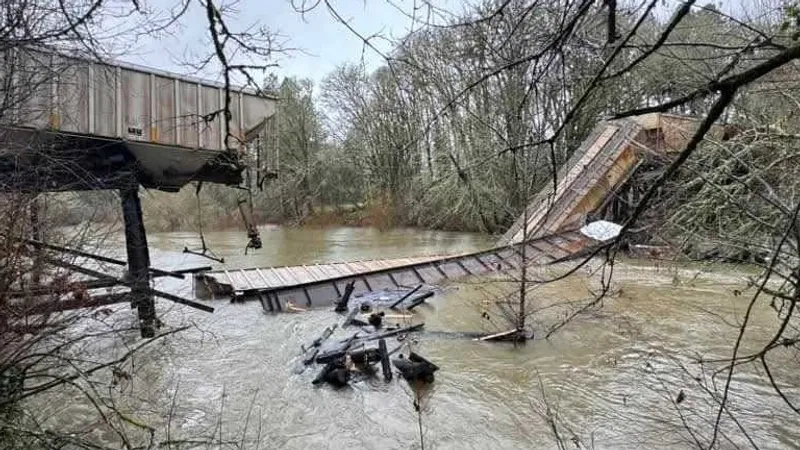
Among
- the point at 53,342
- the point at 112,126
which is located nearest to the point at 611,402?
the point at 53,342

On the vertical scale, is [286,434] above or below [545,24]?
below

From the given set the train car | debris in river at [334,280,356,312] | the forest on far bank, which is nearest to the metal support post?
the train car

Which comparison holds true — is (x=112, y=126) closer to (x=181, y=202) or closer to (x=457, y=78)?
(x=457, y=78)

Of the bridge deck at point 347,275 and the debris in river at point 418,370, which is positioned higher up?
the bridge deck at point 347,275

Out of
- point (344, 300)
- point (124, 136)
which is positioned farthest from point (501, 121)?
point (124, 136)

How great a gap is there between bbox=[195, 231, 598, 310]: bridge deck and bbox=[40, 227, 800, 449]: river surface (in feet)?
1.93

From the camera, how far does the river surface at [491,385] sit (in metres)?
5.17

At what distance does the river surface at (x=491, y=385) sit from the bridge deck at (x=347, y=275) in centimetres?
59

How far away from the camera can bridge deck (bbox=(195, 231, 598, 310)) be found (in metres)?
10.2

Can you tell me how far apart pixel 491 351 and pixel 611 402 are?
204 cm

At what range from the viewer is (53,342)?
12.8 ft

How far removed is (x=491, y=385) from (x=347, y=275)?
5.45 metres

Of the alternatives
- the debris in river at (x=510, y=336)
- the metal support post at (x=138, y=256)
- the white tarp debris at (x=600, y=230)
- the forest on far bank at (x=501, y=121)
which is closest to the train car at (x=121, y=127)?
the metal support post at (x=138, y=256)

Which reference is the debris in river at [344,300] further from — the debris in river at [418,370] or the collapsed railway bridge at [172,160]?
the debris in river at [418,370]
